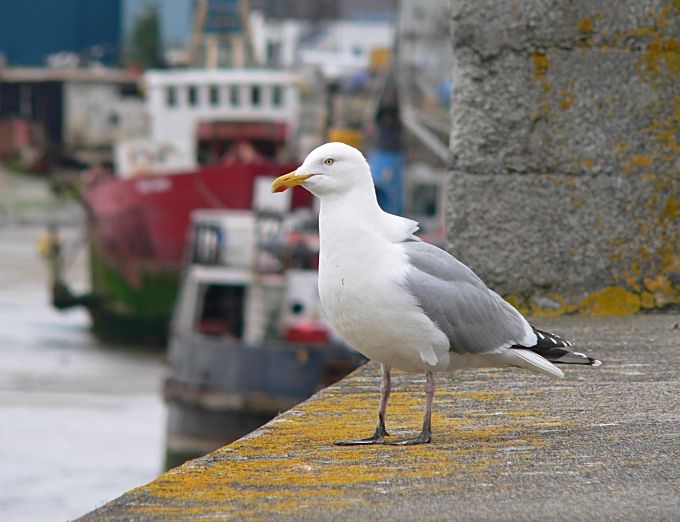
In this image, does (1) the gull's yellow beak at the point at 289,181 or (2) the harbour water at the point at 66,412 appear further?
(2) the harbour water at the point at 66,412

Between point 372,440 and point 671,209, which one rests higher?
point 671,209

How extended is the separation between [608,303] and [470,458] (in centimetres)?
189


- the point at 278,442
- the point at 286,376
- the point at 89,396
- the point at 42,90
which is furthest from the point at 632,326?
the point at 42,90

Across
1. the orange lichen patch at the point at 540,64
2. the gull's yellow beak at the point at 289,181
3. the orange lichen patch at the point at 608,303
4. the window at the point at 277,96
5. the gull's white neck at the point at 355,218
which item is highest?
the orange lichen patch at the point at 540,64

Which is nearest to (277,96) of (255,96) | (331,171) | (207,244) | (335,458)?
(255,96)

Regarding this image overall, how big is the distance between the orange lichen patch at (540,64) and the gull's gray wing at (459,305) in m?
1.41

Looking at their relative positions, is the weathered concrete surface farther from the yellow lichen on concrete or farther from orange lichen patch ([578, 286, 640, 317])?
orange lichen patch ([578, 286, 640, 317])

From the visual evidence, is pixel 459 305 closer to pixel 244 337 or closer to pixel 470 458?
pixel 470 458

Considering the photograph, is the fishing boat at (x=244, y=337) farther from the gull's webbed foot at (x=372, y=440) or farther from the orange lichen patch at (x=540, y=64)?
the gull's webbed foot at (x=372, y=440)

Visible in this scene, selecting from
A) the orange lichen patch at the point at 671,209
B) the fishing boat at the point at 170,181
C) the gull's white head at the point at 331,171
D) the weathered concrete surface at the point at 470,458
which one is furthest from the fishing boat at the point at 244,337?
the gull's white head at the point at 331,171

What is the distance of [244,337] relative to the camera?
19734 mm

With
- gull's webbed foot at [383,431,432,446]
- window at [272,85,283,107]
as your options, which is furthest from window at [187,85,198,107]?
gull's webbed foot at [383,431,432,446]

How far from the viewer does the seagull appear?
141 inches

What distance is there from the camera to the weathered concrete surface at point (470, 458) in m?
2.89
